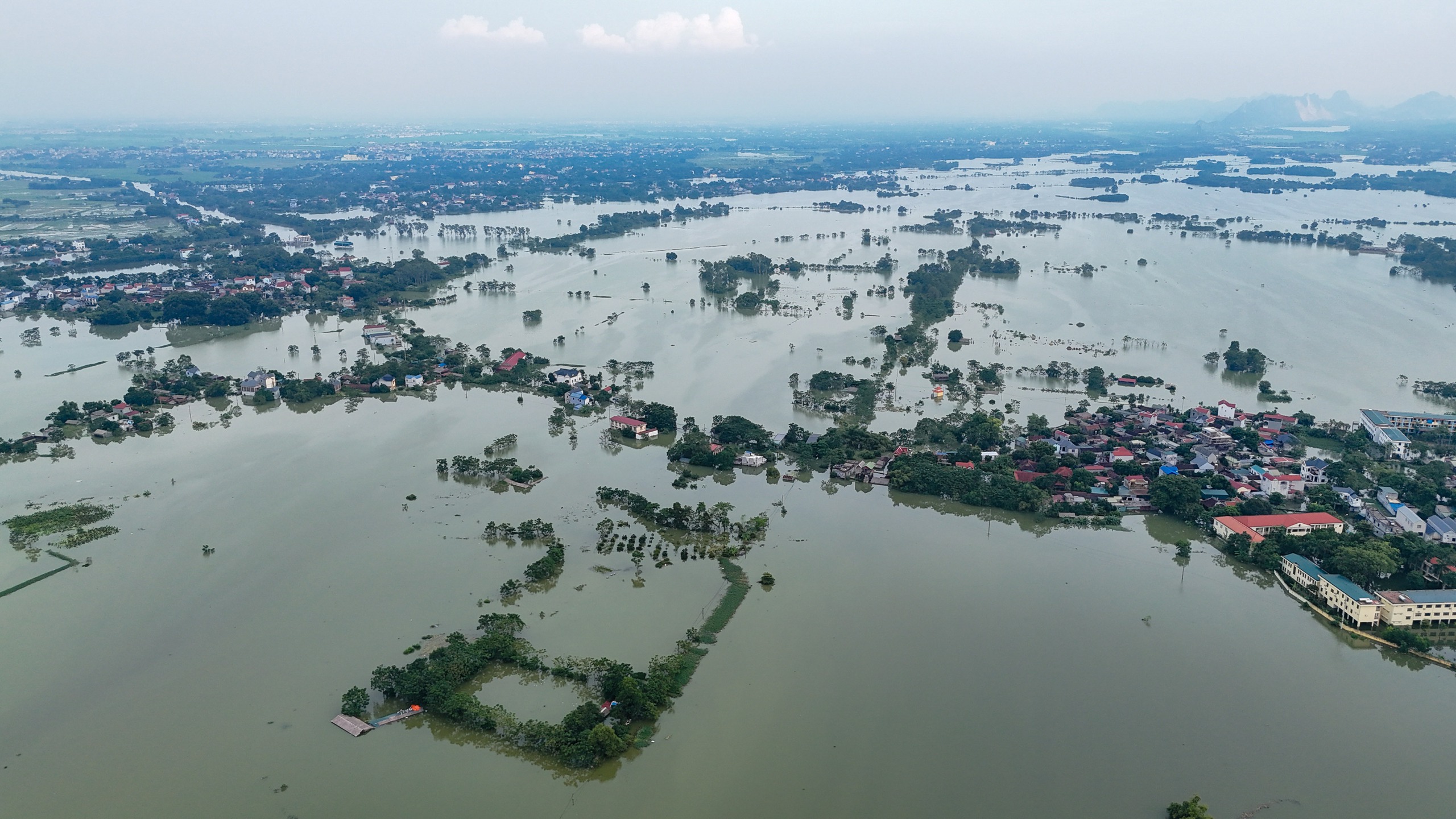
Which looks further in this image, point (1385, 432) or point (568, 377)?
point (568, 377)

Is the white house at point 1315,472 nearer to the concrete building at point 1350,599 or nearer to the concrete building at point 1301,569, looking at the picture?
the concrete building at point 1301,569

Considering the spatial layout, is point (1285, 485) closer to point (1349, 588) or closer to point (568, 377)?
point (1349, 588)

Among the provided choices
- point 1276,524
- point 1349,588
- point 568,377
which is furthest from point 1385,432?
point 568,377

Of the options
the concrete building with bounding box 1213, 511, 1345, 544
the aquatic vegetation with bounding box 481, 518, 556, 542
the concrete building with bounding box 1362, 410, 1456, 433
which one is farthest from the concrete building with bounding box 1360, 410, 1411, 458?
the aquatic vegetation with bounding box 481, 518, 556, 542

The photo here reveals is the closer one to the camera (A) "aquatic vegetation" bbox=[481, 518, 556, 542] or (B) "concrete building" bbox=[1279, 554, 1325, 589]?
(B) "concrete building" bbox=[1279, 554, 1325, 589]

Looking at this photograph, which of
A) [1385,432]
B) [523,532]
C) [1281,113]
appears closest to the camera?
[523,532]

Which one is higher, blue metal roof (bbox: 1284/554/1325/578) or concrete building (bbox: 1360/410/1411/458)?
concrete building (bbox: 1360/410/1411/458)

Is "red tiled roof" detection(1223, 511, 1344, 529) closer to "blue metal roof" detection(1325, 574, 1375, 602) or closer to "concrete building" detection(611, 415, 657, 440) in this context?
"blue metal roof" detection(1325, 574, 1375, 602)
